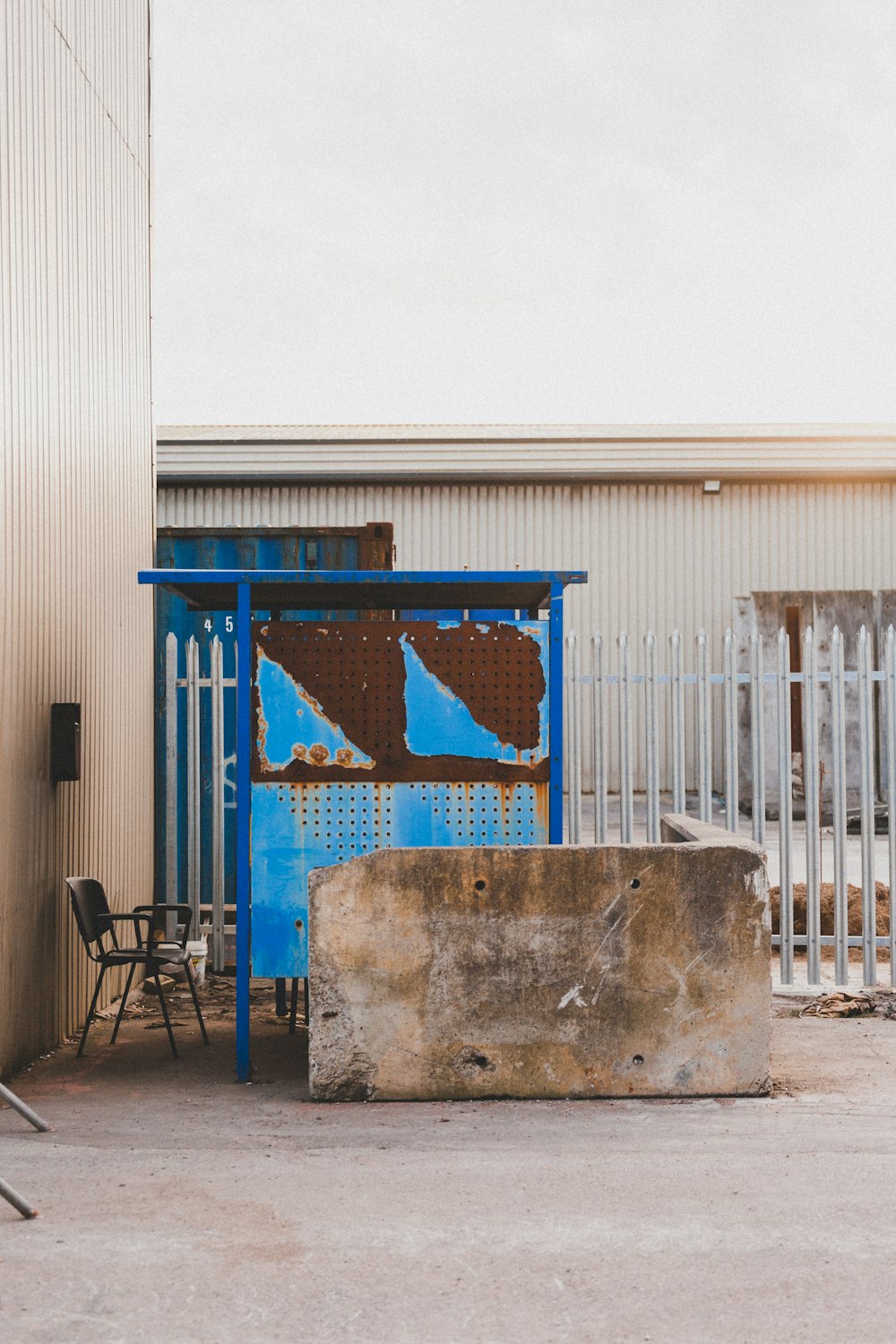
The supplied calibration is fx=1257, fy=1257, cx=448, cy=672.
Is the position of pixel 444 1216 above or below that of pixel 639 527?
below

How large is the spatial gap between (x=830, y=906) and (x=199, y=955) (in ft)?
15.4

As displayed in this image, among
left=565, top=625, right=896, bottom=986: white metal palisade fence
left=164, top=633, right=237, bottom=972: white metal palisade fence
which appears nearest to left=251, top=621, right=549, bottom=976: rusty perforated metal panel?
left=565, top=625, right=896, bottom=986: white metal palisade fence

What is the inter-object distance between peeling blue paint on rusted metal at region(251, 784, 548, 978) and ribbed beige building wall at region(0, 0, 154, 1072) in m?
1.28

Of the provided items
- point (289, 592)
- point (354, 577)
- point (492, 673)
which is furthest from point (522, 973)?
point (289, 592)

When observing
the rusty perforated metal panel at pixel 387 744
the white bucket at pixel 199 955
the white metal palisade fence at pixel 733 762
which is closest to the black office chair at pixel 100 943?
the rusty perforated metal panel at pixel 387 744

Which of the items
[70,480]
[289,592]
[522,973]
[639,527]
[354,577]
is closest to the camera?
[522,973]

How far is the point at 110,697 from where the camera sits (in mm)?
8273

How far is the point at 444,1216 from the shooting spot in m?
4.40

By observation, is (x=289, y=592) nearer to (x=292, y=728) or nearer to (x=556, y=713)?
(x=292, y=728)

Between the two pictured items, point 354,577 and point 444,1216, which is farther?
point 354,577

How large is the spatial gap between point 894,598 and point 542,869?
41.3 ft

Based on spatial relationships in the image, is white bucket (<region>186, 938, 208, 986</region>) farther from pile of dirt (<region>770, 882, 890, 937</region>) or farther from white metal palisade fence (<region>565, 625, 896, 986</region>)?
pile of dirt (<region>770, 882, 890, 937</region>)

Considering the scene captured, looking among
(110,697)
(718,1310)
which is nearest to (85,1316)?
(718,1310)

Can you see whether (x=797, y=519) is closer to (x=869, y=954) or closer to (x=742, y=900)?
(x=869, y=954)
